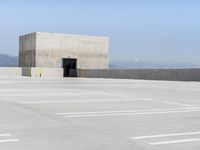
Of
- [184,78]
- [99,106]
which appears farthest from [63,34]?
[99,106]

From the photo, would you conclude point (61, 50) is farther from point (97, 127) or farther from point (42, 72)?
point (97, 127)

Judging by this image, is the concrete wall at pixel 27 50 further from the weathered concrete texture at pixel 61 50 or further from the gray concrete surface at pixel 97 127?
the gray concrete surface at pixel 97 127

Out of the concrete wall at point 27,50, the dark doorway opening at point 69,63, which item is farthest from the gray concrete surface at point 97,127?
the dark doorway opening at point 69,63

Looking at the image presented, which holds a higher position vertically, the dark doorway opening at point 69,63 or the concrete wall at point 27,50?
the concrete wall at point 27,50

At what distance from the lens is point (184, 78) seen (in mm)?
48375

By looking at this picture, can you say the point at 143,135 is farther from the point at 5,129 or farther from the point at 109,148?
the point at 5,129

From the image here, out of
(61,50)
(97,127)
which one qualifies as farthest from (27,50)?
(97,127)

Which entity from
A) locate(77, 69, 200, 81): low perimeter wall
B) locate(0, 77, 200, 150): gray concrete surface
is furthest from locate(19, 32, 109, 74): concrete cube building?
locate(0, 77, 200, 150): gray concrete surface

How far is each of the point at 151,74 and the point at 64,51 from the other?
1021 inches

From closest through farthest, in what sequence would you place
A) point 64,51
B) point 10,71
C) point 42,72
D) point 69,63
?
point 42,72, point 10,71, point 64,51, point 69,63

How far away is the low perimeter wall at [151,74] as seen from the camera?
4750cm

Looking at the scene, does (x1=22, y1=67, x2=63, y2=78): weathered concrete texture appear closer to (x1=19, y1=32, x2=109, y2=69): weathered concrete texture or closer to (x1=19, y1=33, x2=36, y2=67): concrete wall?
(x1=19, y1=32, x2=109, y2=69): weathered concrete texture

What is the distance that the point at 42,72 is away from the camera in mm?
69062

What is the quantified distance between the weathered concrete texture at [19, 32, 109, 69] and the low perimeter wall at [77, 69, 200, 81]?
23.7 feet
